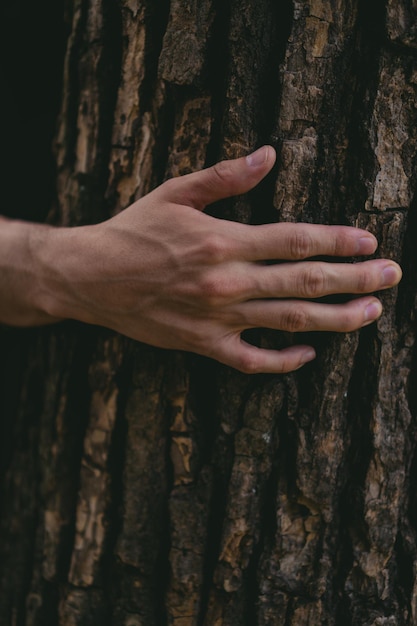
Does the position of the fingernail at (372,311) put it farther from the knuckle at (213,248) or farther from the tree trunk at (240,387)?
the knuckle at (213,248)

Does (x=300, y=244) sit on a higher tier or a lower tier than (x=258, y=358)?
higher

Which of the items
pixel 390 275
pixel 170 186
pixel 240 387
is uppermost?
pixel 170 186

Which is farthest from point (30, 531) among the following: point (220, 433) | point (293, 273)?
point (293, 273)

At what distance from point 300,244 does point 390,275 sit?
0.22 meters

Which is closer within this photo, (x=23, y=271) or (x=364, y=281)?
(x=364, y=281)

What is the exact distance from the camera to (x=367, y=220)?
4.09 ft

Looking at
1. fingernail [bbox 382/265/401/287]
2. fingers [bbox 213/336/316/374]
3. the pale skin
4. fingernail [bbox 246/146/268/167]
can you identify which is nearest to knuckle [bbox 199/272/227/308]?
the pale skin

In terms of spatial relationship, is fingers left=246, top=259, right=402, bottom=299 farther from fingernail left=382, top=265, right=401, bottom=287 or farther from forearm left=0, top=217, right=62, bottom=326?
forearm left=0, top=217, right=62, bottom=326

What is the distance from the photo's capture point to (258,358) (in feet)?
4.07

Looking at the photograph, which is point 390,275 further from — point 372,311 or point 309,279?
point 309,279

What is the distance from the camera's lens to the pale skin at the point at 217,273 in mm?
1170

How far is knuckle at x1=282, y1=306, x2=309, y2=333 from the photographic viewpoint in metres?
1.19

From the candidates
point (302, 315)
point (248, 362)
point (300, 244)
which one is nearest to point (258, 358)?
point (248, 362)

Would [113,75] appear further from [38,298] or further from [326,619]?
[326,619]
